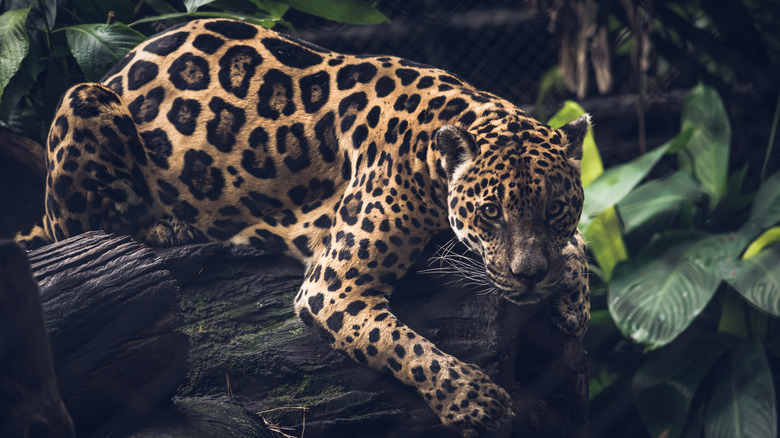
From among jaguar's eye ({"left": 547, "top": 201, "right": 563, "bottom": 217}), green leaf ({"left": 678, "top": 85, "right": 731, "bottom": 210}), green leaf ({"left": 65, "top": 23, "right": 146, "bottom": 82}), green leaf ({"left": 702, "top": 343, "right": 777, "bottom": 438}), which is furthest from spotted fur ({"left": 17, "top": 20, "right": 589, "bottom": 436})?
green leaf ({"left": 678, "top": 85, "right": 731, "bottom": 210})

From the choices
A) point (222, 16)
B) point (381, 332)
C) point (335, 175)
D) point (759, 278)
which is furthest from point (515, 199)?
point (759, 278)

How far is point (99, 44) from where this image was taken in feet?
7.71

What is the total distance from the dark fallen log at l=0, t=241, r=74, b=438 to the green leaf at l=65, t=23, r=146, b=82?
4.21ft

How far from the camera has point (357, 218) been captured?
6.43 feet

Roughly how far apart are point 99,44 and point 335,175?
3.00 ft

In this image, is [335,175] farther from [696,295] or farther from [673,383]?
[673,383]

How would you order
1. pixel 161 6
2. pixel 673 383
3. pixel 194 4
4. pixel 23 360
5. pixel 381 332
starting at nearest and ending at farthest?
1. pixel 23 360
2. pixel 381 332
3. pixel 194 4
4. pixel 161 6
5. pixel 673 383

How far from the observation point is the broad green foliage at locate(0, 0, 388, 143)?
2352mm

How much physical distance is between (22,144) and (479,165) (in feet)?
5.33

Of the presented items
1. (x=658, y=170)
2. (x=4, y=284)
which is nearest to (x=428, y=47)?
(x=658, y=170)

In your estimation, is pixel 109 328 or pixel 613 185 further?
pixel 613 185

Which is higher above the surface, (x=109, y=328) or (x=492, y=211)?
(x=492, y=211)

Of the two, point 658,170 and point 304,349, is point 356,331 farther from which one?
point 658,170

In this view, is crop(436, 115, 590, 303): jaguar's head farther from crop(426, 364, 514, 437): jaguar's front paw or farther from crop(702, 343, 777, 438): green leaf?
crop(702, 343, 777, 438): green leaf
